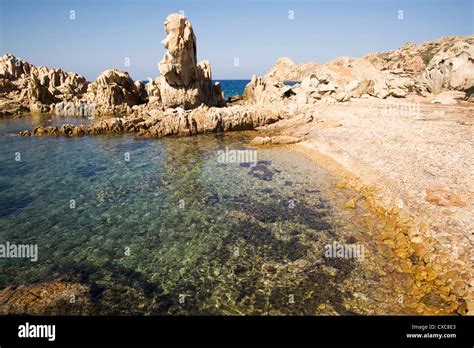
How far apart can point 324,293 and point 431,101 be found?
3940 centimetres

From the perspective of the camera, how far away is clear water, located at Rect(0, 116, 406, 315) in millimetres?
10828

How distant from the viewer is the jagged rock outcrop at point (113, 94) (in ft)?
195

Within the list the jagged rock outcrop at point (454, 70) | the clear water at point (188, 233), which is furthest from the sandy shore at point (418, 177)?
the jagged rock outcrop at point (454, 70)

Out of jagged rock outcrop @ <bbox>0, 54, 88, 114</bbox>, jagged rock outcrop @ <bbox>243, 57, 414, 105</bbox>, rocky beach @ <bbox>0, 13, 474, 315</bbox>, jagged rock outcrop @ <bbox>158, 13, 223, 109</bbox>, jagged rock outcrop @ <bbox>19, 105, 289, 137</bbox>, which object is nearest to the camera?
rocky beach @ <bbox>0, 13, 474, 315</bbox>

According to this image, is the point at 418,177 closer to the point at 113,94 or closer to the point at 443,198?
the point at 443,198

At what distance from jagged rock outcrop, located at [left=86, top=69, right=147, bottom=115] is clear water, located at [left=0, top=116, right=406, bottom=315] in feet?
112

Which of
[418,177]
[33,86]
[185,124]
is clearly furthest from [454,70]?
[33,86]

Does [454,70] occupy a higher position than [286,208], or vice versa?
[454,70]

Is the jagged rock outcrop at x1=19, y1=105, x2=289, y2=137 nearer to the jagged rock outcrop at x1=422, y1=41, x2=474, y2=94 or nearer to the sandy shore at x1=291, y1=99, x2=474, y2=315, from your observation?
the sandy shore at x1=291, y1=99, x2=474, y2=315

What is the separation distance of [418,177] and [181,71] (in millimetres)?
41331

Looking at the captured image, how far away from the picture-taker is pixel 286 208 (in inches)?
691

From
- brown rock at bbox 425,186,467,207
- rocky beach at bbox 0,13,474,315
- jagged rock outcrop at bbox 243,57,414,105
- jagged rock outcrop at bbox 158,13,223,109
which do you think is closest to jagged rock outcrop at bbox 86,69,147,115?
jagged rock outcrop at bbox 158,13,223,109
